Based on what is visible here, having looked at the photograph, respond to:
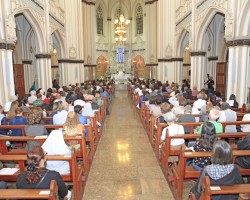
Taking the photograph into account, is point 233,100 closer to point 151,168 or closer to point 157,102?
point 157,102

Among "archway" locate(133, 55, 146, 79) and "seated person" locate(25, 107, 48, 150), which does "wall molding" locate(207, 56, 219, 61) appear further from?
"archway" locate(133, 55, 146, 79)

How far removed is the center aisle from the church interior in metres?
0.02

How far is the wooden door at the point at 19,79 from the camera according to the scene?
18.5 m

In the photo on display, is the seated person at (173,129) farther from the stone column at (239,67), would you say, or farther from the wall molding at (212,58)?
the wall molding at (212,58)

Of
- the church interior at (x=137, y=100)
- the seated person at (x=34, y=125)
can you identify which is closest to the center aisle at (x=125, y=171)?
the church interior at (x=137, y=100)

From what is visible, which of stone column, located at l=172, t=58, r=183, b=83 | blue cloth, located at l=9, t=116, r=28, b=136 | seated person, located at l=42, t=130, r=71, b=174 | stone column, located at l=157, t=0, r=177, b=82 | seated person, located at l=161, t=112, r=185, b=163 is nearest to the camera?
seated person, located at l=42, t=130, r=71, b=174

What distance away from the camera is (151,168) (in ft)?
20.6

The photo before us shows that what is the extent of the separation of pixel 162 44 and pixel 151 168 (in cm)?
1897

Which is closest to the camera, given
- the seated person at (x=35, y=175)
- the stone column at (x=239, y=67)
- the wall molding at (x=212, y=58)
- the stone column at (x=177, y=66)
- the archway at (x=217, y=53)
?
the seated person at (x=35, y=175)

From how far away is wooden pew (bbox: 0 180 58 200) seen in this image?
2783mm

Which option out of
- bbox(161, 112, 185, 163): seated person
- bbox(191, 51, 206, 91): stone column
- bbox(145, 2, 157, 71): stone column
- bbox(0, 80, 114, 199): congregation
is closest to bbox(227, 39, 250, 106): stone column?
bbox(191, 51, 206, 91): stone column

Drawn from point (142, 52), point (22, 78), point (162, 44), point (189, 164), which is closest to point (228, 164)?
point (189, 164)

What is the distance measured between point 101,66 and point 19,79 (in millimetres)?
18529

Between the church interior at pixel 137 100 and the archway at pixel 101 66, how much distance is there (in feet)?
6.99
